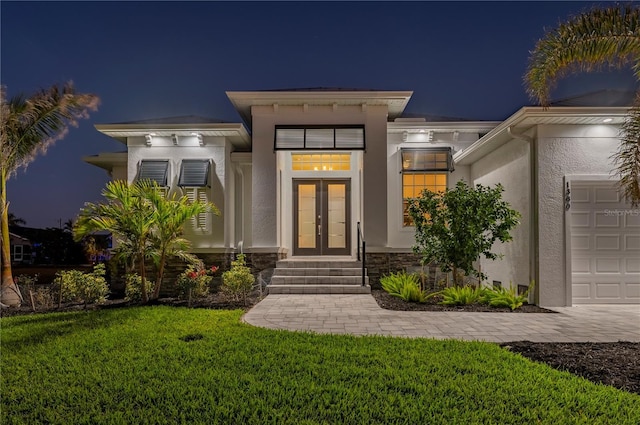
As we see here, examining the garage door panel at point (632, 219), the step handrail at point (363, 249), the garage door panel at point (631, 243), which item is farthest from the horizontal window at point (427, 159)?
the garage door panel at point (631, 243)

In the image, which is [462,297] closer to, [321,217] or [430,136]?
[321,217]

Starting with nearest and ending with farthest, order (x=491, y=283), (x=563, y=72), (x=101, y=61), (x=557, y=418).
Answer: (x=557, y=418), (x=563, y=72), (x=491, y=283), (x=101, y=61)

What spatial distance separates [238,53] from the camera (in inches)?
1435

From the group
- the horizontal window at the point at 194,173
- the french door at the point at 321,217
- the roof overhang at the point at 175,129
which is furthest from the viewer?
the french door at the point at 321,217

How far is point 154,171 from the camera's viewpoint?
35.5 feet

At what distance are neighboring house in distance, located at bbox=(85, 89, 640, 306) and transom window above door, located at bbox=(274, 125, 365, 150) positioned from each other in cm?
3

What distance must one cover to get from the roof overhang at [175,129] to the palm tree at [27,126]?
173 cm

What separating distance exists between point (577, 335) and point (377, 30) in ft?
74.6

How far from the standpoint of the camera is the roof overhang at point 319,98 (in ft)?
33.2

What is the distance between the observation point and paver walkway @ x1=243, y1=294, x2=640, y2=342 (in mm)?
5500

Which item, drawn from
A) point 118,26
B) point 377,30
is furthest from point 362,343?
point 118,26

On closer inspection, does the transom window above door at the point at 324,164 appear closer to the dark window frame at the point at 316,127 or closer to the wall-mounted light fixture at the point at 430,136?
the dark window frame at the point at 316,127

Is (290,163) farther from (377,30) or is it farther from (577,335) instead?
(377,30)

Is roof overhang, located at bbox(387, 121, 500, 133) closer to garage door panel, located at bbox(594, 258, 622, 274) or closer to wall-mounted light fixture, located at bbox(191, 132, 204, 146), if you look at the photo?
garage door panel, located at bbox(594, 258, 622, 274)
